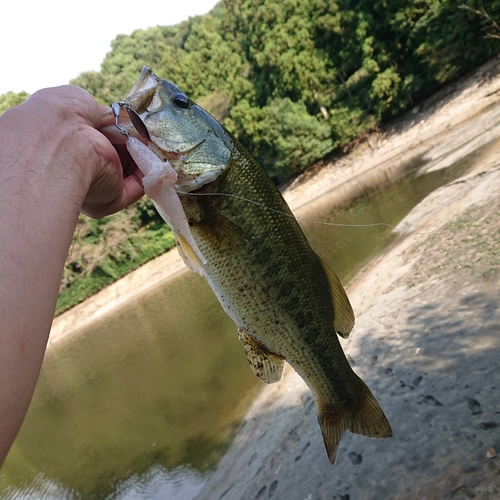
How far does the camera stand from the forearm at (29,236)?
4.07 feet

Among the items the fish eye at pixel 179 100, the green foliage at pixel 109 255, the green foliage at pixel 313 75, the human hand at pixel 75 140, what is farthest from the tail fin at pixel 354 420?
the green foliage at pixel 109 255

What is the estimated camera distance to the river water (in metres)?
8.95

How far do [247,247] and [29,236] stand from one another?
115cm

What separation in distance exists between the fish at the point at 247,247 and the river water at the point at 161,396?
240 inches

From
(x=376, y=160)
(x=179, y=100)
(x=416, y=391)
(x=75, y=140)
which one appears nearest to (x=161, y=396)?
(x=416, y=391)

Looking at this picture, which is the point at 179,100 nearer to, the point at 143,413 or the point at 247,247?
the point at 247,247

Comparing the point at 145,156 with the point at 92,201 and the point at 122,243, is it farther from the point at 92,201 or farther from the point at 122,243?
the point at 122,243

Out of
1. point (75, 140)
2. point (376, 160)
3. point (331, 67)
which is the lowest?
point (376, 160)

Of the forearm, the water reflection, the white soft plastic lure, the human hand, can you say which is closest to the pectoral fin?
the white soft plastic lure

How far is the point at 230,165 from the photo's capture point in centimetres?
224

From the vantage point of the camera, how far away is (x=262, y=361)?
2520mm

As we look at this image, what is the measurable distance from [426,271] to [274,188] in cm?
651

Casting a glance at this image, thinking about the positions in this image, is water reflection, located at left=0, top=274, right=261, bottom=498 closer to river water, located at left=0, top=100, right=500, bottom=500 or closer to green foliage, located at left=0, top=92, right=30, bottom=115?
river water, located at left=0, top=100, right=500, bottom=500

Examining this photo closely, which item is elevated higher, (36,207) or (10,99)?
(10,99)
